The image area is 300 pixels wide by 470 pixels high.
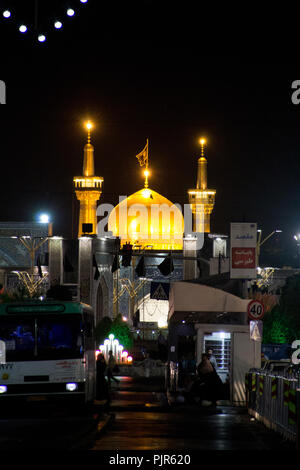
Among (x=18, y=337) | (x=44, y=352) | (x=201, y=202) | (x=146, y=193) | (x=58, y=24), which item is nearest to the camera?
(x=58, y=24)

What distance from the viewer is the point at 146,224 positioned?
10844cm

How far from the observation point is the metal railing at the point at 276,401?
14.3 meters

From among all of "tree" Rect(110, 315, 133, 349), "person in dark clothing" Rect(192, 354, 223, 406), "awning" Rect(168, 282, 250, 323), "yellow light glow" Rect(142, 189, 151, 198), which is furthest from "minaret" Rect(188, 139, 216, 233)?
"person in dark clothing" Rect(192, 354, 223, 406)

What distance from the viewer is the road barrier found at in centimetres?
1427

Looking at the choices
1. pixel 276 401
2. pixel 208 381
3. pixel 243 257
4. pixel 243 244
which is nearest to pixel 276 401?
pixel 276 401

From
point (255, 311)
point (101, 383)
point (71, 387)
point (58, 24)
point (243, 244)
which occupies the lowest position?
point (101, 383)

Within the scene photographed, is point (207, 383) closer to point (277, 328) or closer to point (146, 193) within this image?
point (277, 328)

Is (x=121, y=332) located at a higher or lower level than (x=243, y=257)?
lower

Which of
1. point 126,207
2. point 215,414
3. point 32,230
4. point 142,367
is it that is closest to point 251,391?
point 215,414

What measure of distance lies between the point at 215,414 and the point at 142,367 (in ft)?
114

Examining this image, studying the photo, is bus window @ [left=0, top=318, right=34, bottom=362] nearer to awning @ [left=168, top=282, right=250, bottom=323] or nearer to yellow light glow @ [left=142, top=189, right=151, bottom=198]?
awning @ [left=168, top=282, right=250, bottom=323]

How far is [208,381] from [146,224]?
84387mm

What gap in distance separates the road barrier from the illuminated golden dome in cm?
8472

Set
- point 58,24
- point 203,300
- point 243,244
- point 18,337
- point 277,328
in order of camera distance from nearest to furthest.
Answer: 1. point 58,24
2. point 18,337
3. point 203,300
4. point 243,244
5. point 277,328
